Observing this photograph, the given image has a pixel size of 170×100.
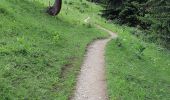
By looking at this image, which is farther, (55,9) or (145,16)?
(145,16)

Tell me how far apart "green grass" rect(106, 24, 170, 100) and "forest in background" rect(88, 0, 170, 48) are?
174 cm

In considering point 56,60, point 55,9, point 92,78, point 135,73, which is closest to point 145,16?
point 55,9

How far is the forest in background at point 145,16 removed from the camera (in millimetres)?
32875

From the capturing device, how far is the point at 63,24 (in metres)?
33.8

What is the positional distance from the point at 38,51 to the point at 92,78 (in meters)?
4.30

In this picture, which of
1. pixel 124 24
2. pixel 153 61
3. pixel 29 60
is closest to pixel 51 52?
pixel 29 60

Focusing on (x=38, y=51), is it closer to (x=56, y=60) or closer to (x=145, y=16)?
→ (x=56, y=60)

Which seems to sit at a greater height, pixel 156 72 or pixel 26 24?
pixel 26 24

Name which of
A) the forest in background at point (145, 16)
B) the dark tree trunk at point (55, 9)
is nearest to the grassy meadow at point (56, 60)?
the dark tree trunk at point (55, 9)

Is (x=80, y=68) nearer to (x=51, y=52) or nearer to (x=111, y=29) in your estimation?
(x=51, y=52)

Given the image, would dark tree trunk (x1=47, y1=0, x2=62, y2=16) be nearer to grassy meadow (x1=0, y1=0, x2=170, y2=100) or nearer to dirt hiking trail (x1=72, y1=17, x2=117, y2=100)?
grassy meadow (x1=0, y1=0, x2=170, y2=100)

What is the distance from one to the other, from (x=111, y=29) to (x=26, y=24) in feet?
47.1

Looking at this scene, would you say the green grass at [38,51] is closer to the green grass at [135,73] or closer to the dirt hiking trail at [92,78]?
the dirt hiking trail at [92,78]

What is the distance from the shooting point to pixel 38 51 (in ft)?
74.1
